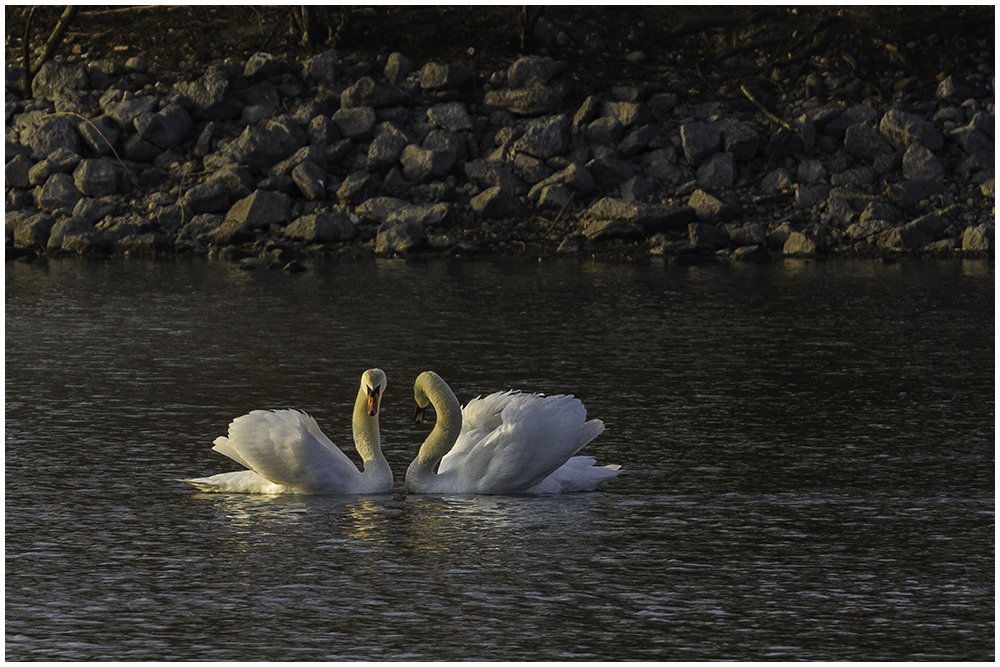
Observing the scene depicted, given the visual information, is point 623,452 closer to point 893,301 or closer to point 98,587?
point 98,587

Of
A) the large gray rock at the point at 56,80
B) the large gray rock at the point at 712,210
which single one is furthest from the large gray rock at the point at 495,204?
the large gray rock at the point at 56,80

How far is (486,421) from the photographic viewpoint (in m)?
10.8

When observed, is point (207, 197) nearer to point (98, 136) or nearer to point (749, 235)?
point (98, 136)

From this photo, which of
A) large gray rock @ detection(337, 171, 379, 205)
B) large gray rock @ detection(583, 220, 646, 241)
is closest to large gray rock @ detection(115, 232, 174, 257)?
large gray rock @ detection(337, 171, 379, 205)

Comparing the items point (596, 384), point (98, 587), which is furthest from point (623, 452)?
point (98, 587)

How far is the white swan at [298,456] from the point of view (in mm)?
9938

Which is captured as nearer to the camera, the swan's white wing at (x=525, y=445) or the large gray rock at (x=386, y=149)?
the swan's white wing at (x=525, y=445)

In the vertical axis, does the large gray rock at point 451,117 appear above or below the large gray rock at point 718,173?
above

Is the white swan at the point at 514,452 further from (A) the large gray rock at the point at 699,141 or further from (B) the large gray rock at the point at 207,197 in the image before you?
(A) the large gray rock at the point at 699,141

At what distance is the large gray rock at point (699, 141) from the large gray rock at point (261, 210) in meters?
7.31

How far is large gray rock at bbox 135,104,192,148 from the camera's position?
31.6 m

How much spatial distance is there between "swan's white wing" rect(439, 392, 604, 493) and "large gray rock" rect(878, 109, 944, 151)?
2194cm

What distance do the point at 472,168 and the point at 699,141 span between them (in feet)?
13.7

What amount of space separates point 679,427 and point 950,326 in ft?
23.2
